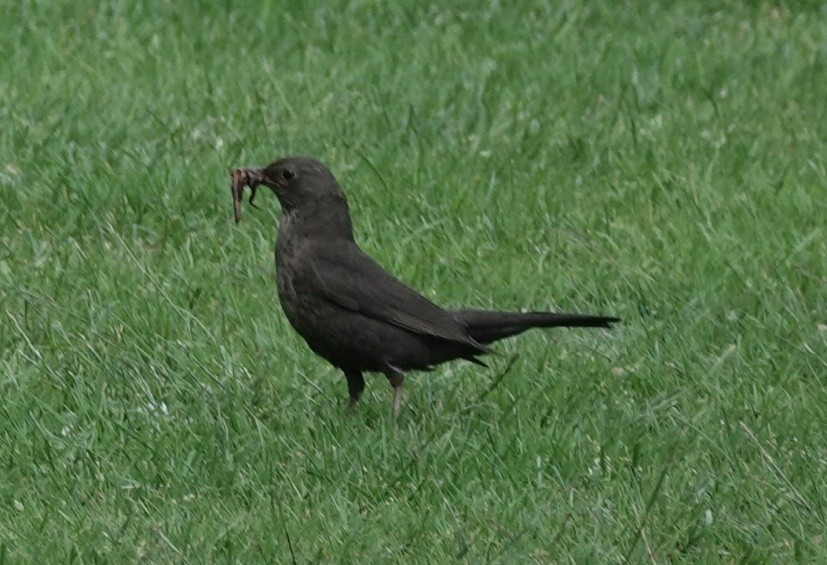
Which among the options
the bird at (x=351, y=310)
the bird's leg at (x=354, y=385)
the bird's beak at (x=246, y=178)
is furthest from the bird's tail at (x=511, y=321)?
the bird's beak at (x=246, y=178)

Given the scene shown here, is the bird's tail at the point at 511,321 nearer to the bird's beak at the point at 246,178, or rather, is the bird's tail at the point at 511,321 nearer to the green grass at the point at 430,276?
the green grass at the point at 430,276

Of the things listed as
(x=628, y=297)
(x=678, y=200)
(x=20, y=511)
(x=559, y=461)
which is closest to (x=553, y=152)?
(x=678, y=200)

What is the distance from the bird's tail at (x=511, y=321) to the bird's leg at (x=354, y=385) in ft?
1.30

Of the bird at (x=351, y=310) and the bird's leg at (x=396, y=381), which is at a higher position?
the bird at (x=351, y=310)

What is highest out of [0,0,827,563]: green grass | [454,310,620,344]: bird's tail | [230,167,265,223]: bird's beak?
[230,167,265,223]: bird's beak

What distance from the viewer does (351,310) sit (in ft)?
20.2

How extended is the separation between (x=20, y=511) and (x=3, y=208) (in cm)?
283

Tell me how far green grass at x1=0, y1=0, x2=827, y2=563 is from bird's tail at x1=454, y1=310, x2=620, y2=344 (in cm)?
17

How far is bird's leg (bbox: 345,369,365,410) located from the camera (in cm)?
632

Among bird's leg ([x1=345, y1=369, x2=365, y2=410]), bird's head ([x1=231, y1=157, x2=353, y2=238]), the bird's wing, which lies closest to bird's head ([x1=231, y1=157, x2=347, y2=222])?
bird's head ([x1=231, y1=157, x2=353, y2=238])

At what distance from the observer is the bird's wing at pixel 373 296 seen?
6.16 metres

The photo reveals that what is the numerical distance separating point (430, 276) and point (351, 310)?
1.48 m

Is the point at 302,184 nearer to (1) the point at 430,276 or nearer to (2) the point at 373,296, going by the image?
(2) the point at 373,296

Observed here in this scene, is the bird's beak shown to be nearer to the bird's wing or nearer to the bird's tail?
the bird's wing
